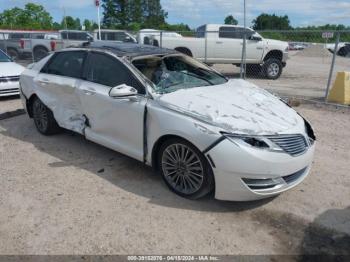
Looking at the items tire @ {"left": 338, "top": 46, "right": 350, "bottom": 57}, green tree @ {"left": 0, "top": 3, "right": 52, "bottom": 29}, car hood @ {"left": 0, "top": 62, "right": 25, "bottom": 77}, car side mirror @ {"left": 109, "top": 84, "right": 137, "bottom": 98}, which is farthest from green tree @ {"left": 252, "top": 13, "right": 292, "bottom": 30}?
car side mirror @ {"left": 109, "top": 84, "right": 137, "bottom": 98}

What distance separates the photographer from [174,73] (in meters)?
4.55

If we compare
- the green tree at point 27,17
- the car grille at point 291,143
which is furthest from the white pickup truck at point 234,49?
the green tree at point 27,17

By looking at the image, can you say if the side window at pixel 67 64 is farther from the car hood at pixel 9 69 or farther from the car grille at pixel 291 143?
the car hood at pixel 9 69

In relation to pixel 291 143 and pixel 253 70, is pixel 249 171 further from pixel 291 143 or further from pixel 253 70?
pixel 253 70

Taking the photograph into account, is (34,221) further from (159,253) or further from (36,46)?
(36,46)

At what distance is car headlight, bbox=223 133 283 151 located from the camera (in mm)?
3391

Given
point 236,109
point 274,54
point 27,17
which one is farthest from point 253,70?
point 27,17

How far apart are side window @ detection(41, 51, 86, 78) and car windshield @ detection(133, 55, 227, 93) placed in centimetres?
115

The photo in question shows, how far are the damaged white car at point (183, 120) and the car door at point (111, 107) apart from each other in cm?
1

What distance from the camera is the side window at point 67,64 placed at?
5.14 meters

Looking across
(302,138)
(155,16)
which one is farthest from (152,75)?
(155,16)

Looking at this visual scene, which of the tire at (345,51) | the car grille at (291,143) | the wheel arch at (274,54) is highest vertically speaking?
the tire at (345,51)

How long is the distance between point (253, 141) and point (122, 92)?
5.23 feet

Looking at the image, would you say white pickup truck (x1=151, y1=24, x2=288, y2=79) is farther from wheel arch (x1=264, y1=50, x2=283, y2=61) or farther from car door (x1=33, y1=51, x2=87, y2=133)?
car door (x1=33, y1=51, x2=87, y2=133)
